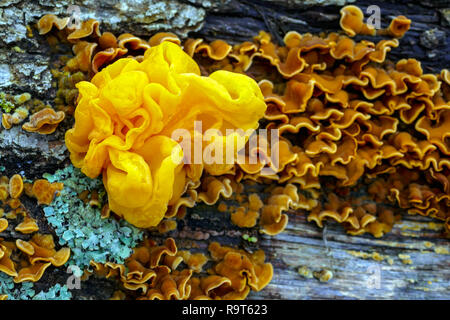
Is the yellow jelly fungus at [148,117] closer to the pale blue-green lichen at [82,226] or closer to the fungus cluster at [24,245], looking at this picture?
the pale blue-green lichen at [82,226]

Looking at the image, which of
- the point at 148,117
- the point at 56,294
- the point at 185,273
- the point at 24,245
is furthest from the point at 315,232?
the point at 24,245

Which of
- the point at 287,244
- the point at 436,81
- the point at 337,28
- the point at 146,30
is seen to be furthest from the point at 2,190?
the point at 436,81

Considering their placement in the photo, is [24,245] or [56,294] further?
[56,294]

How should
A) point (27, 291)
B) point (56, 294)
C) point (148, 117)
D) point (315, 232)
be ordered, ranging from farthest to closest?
point (315, 232) → point (56, 294) → point (27, 291) → point (148, 117)

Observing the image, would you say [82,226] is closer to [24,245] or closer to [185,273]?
[24,245]

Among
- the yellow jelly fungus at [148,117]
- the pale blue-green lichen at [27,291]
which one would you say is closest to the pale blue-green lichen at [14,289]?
the pale blue-green lichen at [27,291]

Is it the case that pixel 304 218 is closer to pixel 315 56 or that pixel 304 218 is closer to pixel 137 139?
pixel 315 56
